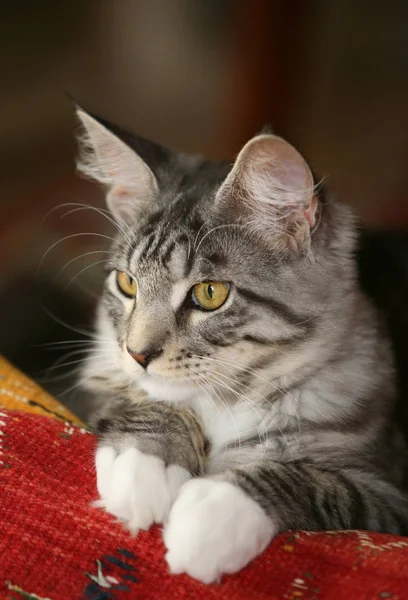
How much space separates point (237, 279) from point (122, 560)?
51 centimetres

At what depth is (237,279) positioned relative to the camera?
1.24 m

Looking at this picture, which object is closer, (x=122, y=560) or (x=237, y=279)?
(x=122, y=560)

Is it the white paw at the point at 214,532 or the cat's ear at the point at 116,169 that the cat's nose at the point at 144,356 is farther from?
the cat's ear at the point at 116,169

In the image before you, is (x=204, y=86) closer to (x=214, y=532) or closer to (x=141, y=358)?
(x=141, y=358)

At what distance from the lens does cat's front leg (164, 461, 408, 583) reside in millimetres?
982

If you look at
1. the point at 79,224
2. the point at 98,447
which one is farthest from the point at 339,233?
the point at 79,224

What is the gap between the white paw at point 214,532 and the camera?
38.4 inches

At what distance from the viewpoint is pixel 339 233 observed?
1322 millimetres

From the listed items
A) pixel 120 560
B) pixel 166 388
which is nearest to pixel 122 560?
pixel 120 560

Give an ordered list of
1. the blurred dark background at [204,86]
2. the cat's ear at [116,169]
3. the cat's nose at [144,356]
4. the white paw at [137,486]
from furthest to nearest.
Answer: the blurred dark background at [204,86] → the cat's ear at [116,169] → the cat's nose at [144,356] → the white paw at [137,486]

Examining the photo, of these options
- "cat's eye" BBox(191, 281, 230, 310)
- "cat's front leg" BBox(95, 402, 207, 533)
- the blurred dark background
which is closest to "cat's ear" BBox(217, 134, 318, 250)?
"cat's eye" BBox(191, 281, 230, 310)

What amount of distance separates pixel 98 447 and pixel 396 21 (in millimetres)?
2453

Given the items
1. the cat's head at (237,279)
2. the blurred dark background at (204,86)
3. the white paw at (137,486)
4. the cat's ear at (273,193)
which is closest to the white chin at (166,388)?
the cat's head at (237,279)

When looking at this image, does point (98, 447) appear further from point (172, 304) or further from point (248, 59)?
point (248, 59)
